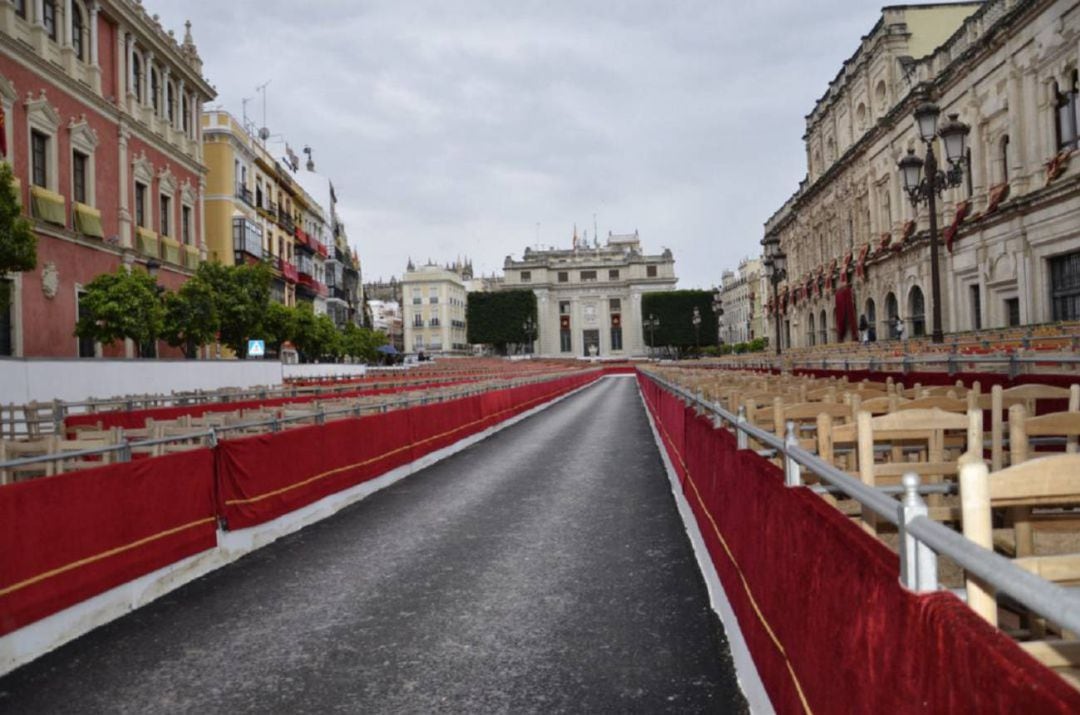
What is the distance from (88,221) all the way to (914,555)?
34471 millimetres

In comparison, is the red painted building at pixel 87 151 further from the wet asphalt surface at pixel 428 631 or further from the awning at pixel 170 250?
the wet asphalt surface at pixel 428 631

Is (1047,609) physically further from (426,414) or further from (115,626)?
(426,414)

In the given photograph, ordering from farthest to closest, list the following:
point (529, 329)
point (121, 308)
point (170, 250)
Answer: point (529, 329) → point (170, 250) → point (121, 308)

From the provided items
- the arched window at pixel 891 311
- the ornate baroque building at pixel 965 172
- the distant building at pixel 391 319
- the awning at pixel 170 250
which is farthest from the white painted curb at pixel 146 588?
the distant building at pixel 391 319

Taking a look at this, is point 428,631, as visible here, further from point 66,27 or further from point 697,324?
point 697,324

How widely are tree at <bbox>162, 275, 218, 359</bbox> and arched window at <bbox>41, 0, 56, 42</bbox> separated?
32.5ft

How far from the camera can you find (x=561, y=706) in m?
4.68

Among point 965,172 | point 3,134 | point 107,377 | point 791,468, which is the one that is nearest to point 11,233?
point 107,377

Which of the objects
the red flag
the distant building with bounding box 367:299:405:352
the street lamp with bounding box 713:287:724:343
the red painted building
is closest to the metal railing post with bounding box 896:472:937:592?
the red painted building

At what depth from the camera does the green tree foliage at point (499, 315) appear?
5167 inches

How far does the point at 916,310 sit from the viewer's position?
144ft

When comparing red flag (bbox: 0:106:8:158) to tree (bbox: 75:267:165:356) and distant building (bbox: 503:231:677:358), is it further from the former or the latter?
distant building (bbox: 503:231:677:358)

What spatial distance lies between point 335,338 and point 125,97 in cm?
2070

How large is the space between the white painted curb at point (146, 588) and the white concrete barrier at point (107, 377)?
11.7 meters
